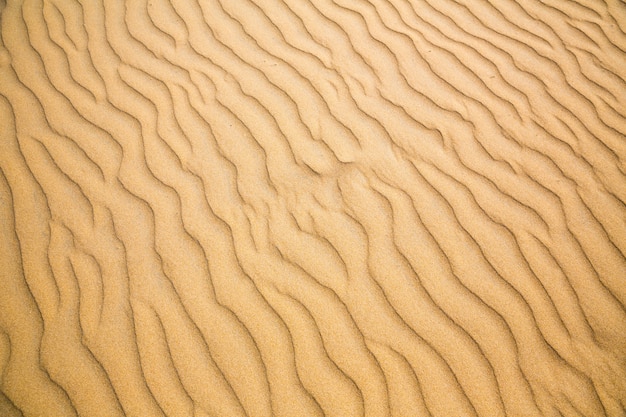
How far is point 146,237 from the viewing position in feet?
8.13

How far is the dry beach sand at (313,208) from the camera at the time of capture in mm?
2070

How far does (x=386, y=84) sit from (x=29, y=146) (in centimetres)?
257

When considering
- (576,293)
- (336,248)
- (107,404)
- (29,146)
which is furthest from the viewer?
(29,146)

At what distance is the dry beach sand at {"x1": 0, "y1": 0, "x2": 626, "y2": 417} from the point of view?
2.07 m

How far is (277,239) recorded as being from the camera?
245cm

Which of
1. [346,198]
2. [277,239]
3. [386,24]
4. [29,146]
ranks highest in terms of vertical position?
[386,24]

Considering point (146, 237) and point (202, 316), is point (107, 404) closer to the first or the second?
point (202, 316)

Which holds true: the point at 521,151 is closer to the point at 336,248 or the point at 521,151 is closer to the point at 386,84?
the point at 386,84

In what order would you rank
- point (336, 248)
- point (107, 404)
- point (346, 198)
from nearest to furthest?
point (107, 404) < point (336, 248) < point (346, 198)

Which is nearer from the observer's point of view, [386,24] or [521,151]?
[521,151]

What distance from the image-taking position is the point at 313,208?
255cm

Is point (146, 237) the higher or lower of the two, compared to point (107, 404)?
higher

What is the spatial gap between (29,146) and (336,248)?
224 cm

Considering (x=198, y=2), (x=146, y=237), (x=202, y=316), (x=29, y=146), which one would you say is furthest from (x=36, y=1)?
(x=202, y=316)
